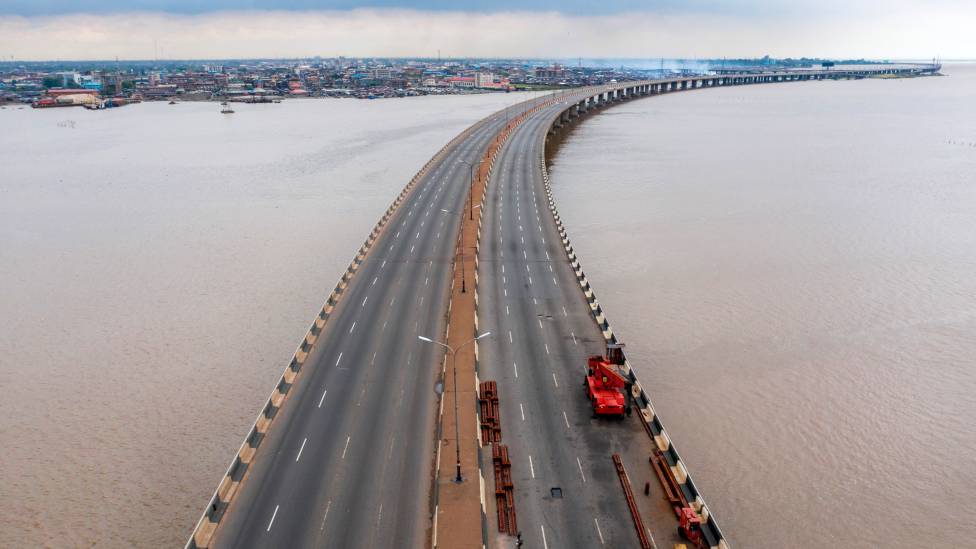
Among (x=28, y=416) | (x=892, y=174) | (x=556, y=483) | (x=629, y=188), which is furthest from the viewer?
(x=892, y=174)

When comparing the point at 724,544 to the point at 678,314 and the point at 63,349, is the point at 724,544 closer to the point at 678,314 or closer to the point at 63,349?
the point at 678,314

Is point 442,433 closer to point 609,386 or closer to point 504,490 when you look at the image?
point 504,490

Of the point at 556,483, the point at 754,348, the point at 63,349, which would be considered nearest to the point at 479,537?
the point at 556,483

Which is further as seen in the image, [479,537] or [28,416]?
[28,416]

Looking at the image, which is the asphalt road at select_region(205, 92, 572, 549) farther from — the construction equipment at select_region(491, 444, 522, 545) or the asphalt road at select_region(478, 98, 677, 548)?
the asphalt road at select_region(478, 98, 677, 548)

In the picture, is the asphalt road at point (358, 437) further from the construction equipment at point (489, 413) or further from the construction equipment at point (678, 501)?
the construction equipment at point (678, 501)

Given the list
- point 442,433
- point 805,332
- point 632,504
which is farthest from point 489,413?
point 805,332

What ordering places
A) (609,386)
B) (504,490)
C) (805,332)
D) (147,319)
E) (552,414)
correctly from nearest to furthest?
(504,490)
(552,414)
(609,386)
(805,332)
(147,319)
